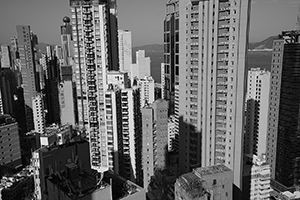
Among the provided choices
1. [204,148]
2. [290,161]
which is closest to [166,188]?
[204,148]

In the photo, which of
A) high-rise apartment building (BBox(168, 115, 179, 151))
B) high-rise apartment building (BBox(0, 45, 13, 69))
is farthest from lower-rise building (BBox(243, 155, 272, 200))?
high-rise apartment building (BBox(0, 45, 13, 69))

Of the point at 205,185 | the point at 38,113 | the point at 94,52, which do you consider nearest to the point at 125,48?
the point at 38,113

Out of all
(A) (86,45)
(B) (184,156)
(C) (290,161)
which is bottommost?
(C) (290,161)

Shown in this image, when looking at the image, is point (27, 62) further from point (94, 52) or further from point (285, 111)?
point (285, 111)

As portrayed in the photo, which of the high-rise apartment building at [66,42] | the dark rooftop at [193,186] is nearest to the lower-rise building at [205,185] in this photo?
the dark rooftop at [193,186]

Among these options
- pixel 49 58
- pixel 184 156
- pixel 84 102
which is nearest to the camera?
pixel 184 156

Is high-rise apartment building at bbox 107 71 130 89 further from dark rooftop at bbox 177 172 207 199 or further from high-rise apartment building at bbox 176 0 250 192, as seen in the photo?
dark rooftop at bbox 177 172 207 199

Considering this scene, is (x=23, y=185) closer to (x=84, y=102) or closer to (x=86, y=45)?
(x=84, y=102)
